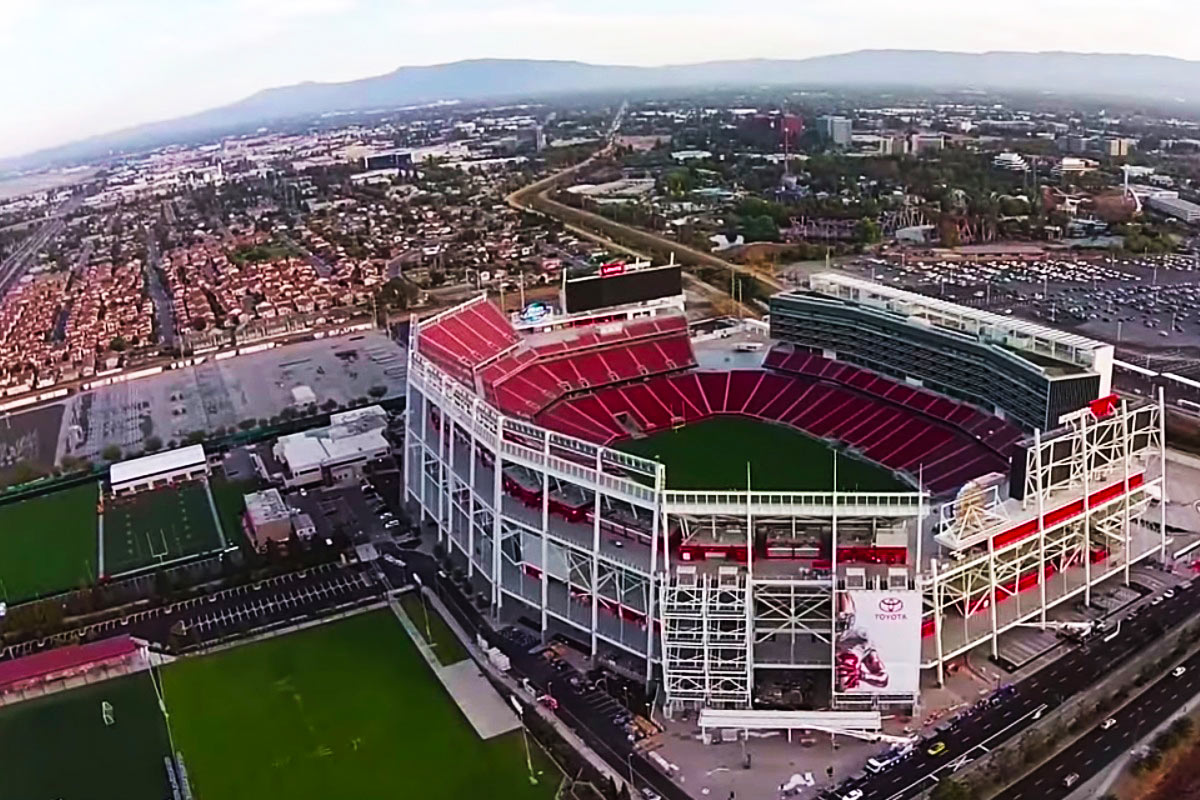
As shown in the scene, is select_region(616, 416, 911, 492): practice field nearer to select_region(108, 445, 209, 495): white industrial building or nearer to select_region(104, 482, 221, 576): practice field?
select_region(104, 482, 221, 576): practice field

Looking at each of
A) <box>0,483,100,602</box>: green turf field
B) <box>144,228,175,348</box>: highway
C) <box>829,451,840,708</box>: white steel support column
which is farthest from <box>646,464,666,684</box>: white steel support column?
<box>144,228,175,348</box>: highway

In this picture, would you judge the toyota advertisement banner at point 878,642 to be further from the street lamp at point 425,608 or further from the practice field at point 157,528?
the practice field at point 157,528

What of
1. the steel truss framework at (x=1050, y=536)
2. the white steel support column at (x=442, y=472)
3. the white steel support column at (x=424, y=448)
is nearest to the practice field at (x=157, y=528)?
the white steel support column at (x=424, y=448)

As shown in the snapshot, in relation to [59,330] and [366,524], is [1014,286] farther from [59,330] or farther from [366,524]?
[59,330]

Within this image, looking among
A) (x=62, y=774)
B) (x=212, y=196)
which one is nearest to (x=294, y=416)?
(x=62, y=774)

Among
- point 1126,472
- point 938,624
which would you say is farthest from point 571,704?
point 1126,472

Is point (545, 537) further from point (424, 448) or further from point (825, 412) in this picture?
point (825, 412)
